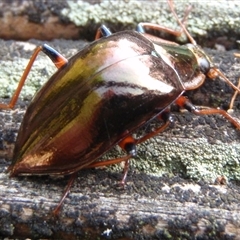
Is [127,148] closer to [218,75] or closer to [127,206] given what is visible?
[127,206]

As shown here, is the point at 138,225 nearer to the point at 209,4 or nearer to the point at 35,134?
the point at 35,134

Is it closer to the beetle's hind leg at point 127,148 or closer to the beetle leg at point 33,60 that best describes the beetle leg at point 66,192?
the beetle's hind leg at point 127,148

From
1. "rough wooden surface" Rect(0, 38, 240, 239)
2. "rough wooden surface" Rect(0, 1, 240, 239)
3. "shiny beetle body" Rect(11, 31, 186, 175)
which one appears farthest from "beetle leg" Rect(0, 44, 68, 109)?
"rough wooden surface" Rect(0, 38, 240, 239)

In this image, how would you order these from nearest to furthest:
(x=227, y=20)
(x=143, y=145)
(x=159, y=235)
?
(x=159, y=235) < (x=143, y=145) < (x=227, y=20)

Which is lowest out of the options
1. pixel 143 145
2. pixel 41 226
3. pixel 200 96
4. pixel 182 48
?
pixel 41 226

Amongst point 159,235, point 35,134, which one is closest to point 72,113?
point 35,134

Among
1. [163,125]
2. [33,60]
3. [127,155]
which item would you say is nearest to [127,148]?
[127,155]

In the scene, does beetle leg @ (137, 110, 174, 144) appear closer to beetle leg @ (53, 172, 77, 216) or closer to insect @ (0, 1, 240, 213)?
insect @ (0, 1, 240, 213)
